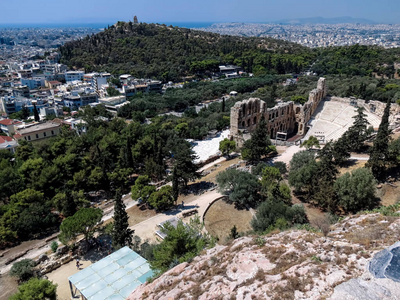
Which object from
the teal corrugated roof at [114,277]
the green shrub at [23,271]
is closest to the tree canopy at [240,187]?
the teal corrugated roof at [114,277]

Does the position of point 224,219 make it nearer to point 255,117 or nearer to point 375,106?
point 255,117

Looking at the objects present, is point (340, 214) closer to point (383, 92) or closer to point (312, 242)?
point (312, 242)

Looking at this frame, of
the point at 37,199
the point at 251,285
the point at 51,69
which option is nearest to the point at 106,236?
the point at 37,199

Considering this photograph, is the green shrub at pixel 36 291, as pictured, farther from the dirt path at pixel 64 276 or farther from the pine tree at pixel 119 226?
the pine tree at pixel 119 226

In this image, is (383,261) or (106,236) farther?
(106,236)

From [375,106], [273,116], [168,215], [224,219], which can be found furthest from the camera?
[375,106]

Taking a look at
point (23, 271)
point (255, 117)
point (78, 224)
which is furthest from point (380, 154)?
point (23, 271)
